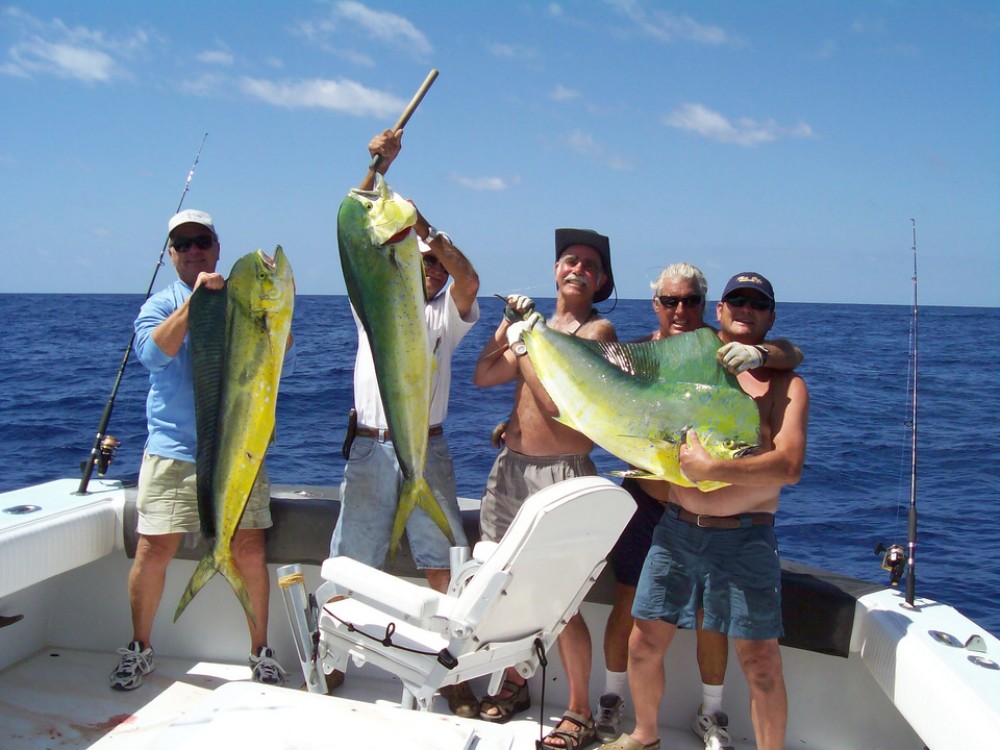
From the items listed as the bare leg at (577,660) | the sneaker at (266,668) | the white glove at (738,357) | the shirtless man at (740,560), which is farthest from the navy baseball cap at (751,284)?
→ the sneaker at (266,668)

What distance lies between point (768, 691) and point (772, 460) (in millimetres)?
755

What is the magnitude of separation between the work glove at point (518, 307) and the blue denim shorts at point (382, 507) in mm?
677

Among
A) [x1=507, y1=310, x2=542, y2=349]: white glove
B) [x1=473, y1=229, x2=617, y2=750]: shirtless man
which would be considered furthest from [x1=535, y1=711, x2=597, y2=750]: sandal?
[x1=507, y1=310, x2=542, y2=349]: white glove

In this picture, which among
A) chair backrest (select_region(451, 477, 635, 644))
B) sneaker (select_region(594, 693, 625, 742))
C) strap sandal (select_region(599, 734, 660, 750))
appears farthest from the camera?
sneaker (select_region(594, 693, 625, 742))

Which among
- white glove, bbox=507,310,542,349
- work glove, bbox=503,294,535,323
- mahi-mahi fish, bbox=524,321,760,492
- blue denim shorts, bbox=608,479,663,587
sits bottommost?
blue denim shorts, bbox=608,479,663,587

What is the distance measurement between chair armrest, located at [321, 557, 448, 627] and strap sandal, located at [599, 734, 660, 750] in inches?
43.4

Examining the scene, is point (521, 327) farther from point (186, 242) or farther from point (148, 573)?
point (148, 573)

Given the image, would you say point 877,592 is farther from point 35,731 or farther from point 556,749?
point 35,731

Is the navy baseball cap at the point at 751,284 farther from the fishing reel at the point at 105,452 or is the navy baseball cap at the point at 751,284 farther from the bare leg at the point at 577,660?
the fishing reel at the point at 105,452

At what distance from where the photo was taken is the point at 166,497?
127 inches

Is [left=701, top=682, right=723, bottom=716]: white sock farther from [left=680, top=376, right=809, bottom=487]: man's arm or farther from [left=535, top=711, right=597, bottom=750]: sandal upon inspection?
[left=680, top=376, right=809, bottom=487]: man's arm

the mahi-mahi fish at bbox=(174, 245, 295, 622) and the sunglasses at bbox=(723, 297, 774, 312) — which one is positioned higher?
the sunglasses at bbox=(723, 297, 774, 312)

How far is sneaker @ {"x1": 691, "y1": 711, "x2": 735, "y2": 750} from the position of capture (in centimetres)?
299

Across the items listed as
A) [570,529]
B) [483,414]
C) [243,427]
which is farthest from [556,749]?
[483,414]
